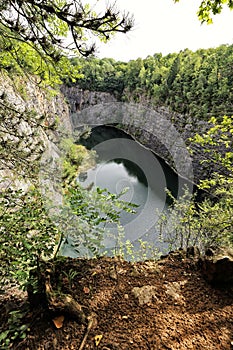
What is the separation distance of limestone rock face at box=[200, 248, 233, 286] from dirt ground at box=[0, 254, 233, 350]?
70 mm

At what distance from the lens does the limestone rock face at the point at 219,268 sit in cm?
186

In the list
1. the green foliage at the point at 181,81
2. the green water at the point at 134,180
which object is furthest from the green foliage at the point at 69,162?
the green foliage at the point at 181,81

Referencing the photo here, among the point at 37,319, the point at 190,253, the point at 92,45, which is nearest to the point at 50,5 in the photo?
the point at 92,45

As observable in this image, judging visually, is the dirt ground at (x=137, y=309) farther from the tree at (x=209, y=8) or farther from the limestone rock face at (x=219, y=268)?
the tree at (x=209, y=8)

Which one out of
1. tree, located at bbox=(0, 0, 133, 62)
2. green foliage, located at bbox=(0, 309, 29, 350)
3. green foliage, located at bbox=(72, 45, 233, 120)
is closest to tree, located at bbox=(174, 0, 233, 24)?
tree, located at bbox=(0, 0, 133, 62)

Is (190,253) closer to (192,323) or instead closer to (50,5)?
(192,323)

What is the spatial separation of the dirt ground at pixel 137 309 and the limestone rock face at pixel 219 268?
0.23 ft

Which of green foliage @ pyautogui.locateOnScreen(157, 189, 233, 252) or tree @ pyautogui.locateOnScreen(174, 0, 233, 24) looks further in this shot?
green foliage @ pyautogui.locateOnScreen(157, 189, 233, 252)

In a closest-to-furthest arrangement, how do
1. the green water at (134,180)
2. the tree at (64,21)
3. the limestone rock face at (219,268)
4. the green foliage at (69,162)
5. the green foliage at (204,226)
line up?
the tree at (64,21), the limestone rock face at (219,268), the green foliage at (69,162), the green foliage at (204,226), the green water at (134,180)

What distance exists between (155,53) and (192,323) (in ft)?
137

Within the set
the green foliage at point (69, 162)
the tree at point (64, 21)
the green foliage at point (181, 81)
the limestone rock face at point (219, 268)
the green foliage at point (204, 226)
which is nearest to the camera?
the tree at point (64, 21)

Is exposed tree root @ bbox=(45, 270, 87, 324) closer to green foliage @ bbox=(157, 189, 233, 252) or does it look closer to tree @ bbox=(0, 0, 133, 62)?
tree @ bbox=(0, 0, 133, 62)

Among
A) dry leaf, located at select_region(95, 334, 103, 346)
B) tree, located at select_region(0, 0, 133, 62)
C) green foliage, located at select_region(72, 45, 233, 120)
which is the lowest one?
dry leaf, located at select_region(95, 334, 103, 346)

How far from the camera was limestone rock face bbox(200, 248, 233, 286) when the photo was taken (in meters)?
1.86
